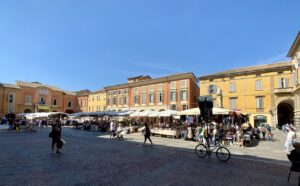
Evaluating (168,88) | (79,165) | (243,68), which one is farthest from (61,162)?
(243,68)

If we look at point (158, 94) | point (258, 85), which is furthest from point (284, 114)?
point (158, 94)

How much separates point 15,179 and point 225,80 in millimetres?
36047

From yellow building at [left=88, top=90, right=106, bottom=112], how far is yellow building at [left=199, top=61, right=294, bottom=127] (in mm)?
26906

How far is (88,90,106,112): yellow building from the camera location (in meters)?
52.8

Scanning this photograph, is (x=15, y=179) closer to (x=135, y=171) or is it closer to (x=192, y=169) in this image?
(x=135, y=171)

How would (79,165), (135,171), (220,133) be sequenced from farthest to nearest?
(220,133)
(79,165)
(135,171)

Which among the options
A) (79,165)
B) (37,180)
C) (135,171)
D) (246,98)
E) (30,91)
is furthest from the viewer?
(30,91)

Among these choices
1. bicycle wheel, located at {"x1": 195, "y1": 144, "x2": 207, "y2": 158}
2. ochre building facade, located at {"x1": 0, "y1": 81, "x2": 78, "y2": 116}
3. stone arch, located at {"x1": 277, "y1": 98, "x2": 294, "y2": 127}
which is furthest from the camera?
ochre building facade, located at {"x1": 0, "y1": 81, "x2": 78, "y2": 116}

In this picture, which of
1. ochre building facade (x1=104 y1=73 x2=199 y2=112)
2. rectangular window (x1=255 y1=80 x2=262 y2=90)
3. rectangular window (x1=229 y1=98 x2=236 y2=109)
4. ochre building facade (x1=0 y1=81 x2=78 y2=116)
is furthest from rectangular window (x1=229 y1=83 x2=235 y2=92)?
ochre building facade (x1=0 y1=81 x2=78 y2=116)

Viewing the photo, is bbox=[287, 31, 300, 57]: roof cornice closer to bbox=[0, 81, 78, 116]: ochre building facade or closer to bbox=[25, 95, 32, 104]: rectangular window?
bbox=[0, 81, 78, 116]: ochre building facade

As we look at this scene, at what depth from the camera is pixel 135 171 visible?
659cm

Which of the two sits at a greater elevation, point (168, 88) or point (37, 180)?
point (168, 88)

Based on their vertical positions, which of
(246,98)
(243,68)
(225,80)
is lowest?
(246,98)

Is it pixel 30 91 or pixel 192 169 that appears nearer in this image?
pixel 192 169
